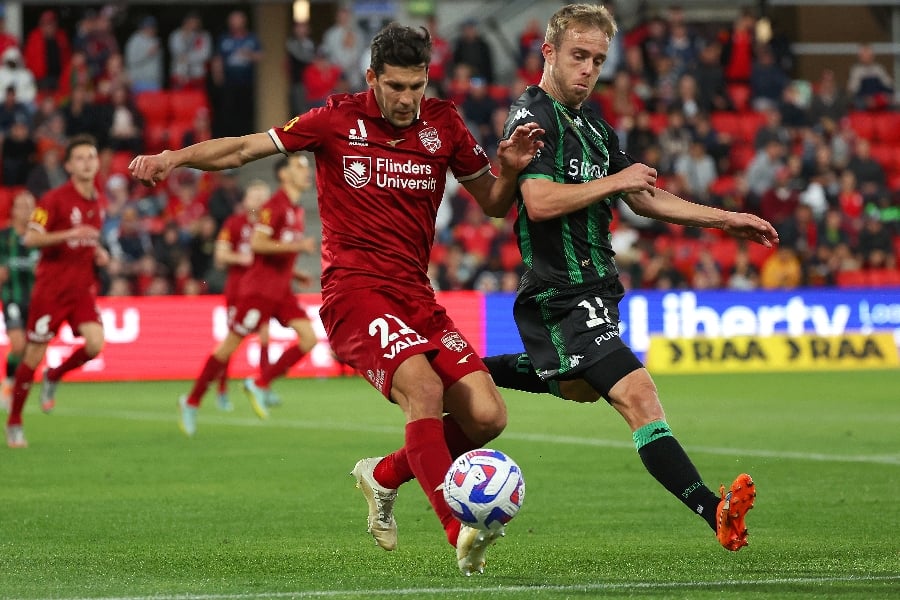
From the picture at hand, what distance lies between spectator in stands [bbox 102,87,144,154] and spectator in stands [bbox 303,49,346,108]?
2689 millimetres

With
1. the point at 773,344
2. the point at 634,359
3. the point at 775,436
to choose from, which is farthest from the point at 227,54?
the point at 634,359

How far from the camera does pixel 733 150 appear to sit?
88.6 feet

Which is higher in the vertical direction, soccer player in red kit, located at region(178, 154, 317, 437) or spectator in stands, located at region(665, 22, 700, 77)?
spectator in stands, located at region(665, 22, 700, 77)

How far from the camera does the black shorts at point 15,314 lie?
17516 millimetres

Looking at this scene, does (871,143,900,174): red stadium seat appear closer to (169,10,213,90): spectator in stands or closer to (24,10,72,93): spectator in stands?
(169,10,213,90): spectator in stands

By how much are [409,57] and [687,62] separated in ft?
71.1

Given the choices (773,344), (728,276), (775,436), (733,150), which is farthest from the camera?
(733,150)

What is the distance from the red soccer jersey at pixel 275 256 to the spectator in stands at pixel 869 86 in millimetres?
16153

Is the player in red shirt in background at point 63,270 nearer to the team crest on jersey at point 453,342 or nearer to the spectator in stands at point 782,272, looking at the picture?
the team crest on jersey at point 453,342

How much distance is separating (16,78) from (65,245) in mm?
11351

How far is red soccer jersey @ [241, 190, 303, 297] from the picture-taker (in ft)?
51.4

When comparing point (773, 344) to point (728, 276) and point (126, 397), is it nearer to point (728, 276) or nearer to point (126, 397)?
point (728, 276)

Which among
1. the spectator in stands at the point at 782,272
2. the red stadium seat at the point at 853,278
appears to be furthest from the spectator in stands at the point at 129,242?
the red stadium seat at the point at 853,278

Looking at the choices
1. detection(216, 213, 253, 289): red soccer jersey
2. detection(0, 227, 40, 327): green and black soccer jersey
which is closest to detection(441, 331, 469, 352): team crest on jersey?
detection(216, 213, 253, 289): red soccer jersey
